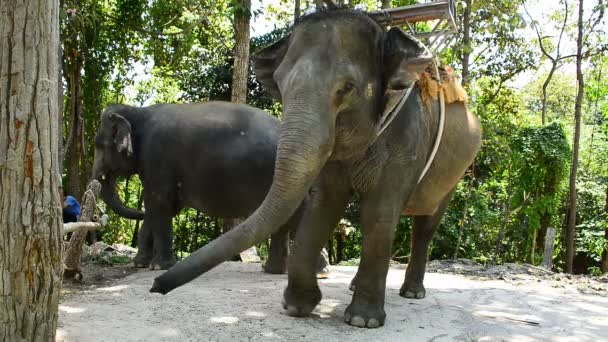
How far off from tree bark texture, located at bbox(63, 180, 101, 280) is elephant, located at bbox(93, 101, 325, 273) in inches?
38.3

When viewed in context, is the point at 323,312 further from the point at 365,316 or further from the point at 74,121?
the point at 74,121

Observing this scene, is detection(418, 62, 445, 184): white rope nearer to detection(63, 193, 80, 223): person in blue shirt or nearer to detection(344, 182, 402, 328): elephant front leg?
detection(344, 182, 402, 328): elephant front leg

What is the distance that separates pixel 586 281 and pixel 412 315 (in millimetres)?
3440

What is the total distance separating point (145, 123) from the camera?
7.85 meters

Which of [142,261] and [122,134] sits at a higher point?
[122,134]

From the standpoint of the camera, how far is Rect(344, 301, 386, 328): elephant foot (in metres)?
4.54

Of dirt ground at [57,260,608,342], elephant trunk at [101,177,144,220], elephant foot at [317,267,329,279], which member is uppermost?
elephant trunk at [101,177,144,220]

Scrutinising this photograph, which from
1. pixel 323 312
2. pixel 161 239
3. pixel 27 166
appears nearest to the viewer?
pixel 27 166

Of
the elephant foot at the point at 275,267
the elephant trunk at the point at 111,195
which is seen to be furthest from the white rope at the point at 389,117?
the elephant trunk at the point at 111,195

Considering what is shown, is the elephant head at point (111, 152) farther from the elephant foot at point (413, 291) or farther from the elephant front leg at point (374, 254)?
the elephant front leg at point (374, 254)

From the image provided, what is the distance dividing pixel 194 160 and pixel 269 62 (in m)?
3.07

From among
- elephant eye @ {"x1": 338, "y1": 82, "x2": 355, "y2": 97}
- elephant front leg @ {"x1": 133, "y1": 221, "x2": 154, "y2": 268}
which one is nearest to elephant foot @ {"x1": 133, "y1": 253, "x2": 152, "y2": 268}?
elephant front leg @ {"x1": 133, "y1": 221, "x2": 154, "y2": 268}

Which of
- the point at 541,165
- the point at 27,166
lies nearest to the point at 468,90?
the point at 541,165

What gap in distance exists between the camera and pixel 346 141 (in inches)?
166
